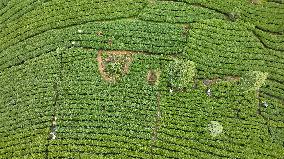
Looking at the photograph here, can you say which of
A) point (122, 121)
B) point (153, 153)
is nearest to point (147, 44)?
point (122, 121)

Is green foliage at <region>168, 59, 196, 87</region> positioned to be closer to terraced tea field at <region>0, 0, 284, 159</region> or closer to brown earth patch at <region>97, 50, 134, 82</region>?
terraced tea field at <region>0, 0, 284, 159</region>

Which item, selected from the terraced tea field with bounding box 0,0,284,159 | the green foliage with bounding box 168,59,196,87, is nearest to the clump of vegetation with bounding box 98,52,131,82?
the terraced tea field with bounding box 0,0,284,159

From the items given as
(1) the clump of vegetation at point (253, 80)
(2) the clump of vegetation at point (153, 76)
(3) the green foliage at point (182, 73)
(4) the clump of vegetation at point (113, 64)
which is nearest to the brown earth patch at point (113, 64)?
(4) the clump of vegetation at point (113, 64)

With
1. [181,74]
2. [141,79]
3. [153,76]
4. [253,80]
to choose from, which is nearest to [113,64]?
[141,79]

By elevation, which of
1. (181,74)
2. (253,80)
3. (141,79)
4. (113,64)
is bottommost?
(141,79)

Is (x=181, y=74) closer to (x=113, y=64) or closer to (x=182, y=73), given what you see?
(x=182, y=73)

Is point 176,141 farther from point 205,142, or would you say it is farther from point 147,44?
point 147,44
